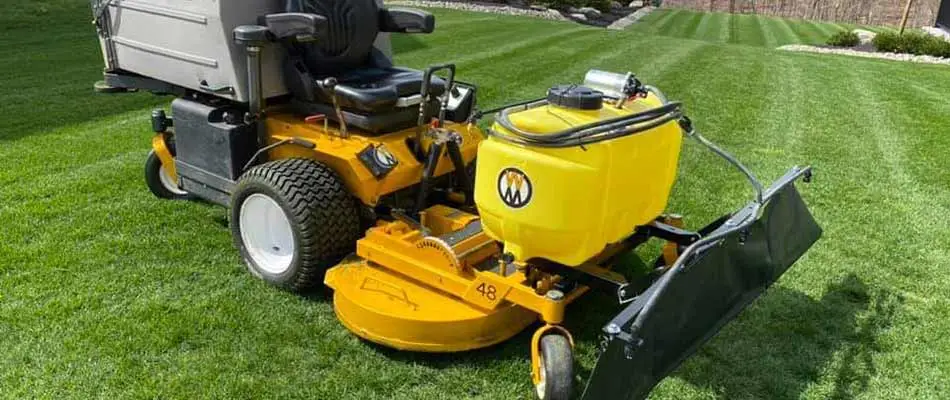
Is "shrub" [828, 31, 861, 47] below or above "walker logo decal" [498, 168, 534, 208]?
below

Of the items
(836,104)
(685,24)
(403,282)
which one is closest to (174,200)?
(403,282)

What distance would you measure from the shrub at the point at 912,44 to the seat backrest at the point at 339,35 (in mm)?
12375

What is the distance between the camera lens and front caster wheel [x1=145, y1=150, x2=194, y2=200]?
4.57 meters

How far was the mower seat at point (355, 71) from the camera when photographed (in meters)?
3.49

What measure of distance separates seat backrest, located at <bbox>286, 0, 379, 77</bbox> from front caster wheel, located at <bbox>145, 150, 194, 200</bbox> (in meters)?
1.38

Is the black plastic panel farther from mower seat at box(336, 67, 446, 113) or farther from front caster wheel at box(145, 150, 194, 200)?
front caster wheel at box(145, 150, 194, 200)

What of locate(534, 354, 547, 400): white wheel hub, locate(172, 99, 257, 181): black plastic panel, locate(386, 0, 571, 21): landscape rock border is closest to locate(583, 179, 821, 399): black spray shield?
locate(534, 354, 547, 400): white wheel hub

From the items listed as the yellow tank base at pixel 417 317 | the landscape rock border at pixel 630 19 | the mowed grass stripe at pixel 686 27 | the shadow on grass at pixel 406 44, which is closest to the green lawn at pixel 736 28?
the mowed grass stripe at pixel 686 27

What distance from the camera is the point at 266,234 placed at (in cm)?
360

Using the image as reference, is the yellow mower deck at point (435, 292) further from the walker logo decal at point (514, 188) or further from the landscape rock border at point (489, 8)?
the landscape rock border at point (489, 8)

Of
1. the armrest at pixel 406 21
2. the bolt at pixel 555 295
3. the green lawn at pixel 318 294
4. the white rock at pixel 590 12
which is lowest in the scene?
the white rock at pixel 590 12

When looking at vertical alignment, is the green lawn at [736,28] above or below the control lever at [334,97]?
below

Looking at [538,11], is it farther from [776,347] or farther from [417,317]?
[417,317]


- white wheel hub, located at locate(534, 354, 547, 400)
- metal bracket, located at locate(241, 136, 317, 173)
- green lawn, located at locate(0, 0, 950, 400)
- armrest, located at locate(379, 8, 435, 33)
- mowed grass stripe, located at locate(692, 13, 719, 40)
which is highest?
armrest, located at locate(379, 8, 435, 33)
